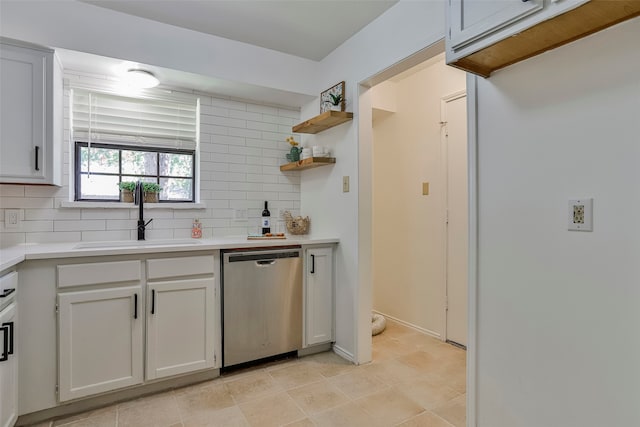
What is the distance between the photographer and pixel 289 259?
2.66 metres

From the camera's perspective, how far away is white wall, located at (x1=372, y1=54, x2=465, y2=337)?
3133 millimetres

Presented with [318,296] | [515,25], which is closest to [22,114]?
[318,296]

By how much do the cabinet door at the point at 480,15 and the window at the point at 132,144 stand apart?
2306mm

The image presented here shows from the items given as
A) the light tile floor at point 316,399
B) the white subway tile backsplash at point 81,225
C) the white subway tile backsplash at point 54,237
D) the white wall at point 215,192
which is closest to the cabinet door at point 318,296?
the light tile floor at point 316,399

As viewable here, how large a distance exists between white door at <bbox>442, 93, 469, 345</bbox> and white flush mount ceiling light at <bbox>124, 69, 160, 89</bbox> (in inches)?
97.8

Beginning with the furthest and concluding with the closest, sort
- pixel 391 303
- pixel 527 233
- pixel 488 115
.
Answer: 1. pixel 391 303
2. pixel 488 115
3. pixel 527 233

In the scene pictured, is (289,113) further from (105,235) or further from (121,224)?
(105,235)

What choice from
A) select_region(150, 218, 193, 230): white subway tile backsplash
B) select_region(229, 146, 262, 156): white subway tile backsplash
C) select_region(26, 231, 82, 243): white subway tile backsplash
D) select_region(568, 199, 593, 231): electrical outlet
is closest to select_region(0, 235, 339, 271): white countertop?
select_region(26, 231, 82, 243): white subway tile backsplash

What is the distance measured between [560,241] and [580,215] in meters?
0.13

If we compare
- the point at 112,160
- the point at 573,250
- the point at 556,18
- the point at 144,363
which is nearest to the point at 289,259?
the point at 144,363

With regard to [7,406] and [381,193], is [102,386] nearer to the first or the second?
[7,406]

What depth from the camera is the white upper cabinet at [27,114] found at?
6.64 ft

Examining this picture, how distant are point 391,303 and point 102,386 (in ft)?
8.78

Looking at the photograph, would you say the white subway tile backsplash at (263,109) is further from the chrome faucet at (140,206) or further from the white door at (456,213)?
the white door at (456,213)
